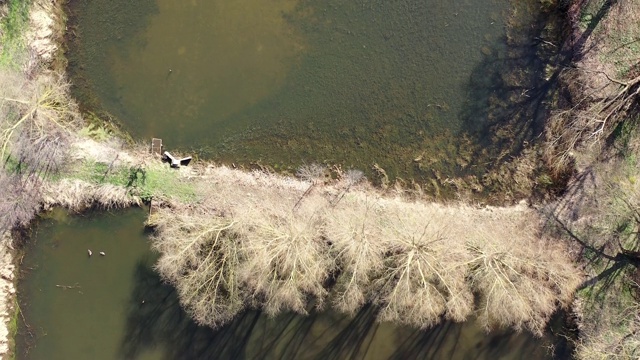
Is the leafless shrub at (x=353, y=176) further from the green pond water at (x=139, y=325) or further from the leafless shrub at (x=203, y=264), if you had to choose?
the green pond water at (x=139, y=325)

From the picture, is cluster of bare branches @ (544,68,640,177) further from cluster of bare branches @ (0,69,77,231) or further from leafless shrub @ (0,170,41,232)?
leafless shrub @ (0,170,41,232)

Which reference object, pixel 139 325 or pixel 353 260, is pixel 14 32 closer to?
pixel 139 325

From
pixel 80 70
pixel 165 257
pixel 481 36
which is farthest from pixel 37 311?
pixel 481 36

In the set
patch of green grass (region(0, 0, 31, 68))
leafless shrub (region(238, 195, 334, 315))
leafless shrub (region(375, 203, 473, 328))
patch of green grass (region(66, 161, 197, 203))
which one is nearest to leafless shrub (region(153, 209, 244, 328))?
leafless shrub (region(238, 195, 334, 315))

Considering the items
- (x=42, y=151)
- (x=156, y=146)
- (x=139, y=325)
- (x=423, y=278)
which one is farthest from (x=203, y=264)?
(x=423, y=278)

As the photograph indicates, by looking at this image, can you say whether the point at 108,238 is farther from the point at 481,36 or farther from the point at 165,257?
the point at 481,36
